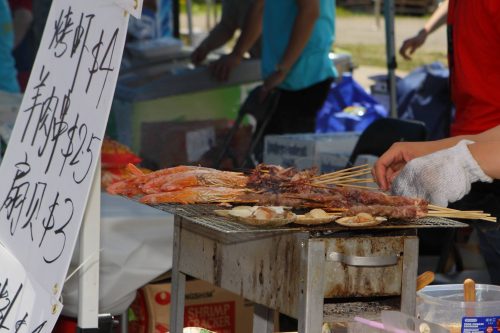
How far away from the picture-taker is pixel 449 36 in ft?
12.8

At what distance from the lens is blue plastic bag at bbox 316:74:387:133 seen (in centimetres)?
737

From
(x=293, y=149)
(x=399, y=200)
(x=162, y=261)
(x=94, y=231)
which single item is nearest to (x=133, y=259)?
(x=162, y=261)

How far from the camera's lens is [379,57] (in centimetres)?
1589

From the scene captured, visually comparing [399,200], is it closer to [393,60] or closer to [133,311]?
[133,311]

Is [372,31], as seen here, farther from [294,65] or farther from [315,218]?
[315,218]

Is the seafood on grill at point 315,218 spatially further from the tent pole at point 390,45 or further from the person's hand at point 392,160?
the tent pole at point 390,45

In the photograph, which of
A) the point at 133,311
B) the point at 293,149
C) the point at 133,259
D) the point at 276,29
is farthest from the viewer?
the point at 276,29

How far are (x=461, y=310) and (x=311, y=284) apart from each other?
578 mm

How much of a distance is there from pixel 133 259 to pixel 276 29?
283cm

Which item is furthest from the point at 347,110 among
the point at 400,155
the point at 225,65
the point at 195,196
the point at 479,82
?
the point at 195,196

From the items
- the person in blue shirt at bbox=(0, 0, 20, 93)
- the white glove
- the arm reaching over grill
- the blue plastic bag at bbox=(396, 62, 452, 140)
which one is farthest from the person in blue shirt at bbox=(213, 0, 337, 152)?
the white glove

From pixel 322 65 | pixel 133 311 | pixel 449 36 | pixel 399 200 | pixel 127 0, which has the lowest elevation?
pixel 133 311

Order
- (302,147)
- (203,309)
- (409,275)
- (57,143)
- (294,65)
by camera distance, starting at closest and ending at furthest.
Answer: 1. (409,275)
2. (57,143)
3. (203,309)
4. (302,147)
5. (294,65)

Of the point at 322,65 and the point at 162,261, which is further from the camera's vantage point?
the point at 322,65
